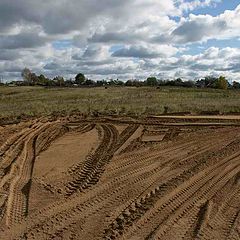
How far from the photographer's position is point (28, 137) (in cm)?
1800

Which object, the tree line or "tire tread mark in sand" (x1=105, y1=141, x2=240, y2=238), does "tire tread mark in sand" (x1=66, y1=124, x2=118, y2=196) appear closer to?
"tire tread mark in sand" (x1=105, y1=141, x2=240, y2=238)

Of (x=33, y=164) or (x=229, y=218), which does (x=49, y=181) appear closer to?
(x=33, y=164)

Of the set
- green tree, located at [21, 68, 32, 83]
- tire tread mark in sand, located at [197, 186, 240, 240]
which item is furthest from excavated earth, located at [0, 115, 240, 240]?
green tree, located at [21, 68, 32, 83]

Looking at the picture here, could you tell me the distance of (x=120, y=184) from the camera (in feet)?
36.5

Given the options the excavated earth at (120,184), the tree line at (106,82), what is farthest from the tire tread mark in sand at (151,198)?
the tree line at (106,82)

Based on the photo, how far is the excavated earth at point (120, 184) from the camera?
8.41 meters

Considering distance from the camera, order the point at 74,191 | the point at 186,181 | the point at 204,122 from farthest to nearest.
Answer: the point at 204,122 → the point at 186,181 → the point at 74,191

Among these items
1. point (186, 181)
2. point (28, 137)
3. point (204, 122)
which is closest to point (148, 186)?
point (186, 181)

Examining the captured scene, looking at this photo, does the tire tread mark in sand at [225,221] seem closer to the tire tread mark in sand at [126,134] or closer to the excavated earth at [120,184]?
the excavated earth at [120,184]

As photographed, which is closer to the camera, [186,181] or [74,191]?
[74,191]

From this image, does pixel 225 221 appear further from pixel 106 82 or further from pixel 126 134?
pixel 106 82

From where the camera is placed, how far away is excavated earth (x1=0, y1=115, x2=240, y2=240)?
8414 mm

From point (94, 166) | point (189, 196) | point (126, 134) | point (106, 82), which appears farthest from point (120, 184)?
point (106, 82)

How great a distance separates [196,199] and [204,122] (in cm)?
1253
